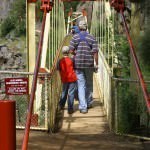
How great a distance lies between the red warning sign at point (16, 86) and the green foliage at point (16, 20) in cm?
2566

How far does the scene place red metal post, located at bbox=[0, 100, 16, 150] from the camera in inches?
140

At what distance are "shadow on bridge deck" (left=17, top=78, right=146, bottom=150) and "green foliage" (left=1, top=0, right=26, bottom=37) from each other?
24923mm

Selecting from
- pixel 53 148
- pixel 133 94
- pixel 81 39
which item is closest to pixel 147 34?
pixel 53 148

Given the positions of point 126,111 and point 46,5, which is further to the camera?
point 46,5

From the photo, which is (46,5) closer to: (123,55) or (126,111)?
(126,111)

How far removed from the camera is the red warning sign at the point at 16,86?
26.1 feet

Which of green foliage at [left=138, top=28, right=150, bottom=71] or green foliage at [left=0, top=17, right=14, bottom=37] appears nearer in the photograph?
green foliage at [left=138, top=28, right=150, bottom=71]

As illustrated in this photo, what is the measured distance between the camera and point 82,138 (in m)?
7.67

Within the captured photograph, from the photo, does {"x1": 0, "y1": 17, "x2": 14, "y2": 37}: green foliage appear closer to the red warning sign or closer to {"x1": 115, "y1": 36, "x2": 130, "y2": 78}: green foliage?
{"x1": 115, "y1": 36, "x2": 130, "y2": 78}: green foliage

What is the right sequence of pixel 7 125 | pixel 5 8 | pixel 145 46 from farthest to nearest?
pixel 5 8 → pixel 145 46 → pixel 7 125

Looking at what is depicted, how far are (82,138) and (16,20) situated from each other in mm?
30398

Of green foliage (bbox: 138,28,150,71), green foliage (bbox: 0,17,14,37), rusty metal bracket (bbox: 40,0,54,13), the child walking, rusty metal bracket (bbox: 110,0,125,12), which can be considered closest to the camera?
green foliage (bbox: 138,28,150,71)

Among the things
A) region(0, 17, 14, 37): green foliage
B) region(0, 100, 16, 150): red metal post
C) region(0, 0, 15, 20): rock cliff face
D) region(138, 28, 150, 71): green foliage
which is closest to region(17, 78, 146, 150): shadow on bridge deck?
region(138, 28, 150, 71): green foliage

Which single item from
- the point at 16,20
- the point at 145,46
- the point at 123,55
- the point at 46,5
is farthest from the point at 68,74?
the point at 16,20
